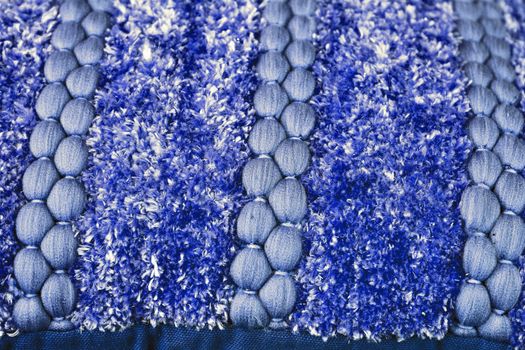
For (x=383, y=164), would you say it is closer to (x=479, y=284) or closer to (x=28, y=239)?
(x=479, y=284)

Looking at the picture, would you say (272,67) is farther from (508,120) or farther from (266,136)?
(508,120)

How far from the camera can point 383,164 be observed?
1.49 ft

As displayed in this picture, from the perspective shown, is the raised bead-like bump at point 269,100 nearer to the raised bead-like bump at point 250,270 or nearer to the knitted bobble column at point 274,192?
the knitted bobble column at point 274,192

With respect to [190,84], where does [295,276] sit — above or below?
below

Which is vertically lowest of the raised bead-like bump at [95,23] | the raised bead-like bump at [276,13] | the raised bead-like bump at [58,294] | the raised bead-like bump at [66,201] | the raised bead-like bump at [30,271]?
the raised bead-like bump at [58,294]

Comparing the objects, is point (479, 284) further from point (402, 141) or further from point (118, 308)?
point (118, 308)

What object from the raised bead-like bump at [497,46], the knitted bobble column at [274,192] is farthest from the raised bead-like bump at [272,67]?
the raised bead-like bump at [497,46]

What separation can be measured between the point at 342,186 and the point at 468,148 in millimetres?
121

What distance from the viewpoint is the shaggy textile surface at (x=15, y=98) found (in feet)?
1.42

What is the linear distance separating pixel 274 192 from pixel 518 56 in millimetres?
291

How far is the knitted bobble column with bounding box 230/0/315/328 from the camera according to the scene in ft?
1.44

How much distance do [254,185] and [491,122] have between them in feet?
0.73

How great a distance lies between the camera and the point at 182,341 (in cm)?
44

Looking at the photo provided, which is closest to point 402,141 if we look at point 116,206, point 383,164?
point 383,164
